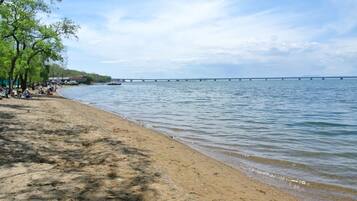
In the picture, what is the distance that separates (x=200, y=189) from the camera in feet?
30.6

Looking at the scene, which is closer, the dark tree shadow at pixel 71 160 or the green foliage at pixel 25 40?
the dark tree shadow at pixel 71 160

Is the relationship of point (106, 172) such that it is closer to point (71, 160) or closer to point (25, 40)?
point (71, 160)

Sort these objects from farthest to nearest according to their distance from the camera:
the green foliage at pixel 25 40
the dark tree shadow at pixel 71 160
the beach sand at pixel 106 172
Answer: the green foliage at pixel 25 40 → the beach sand at pixel 106 172 → the dark tree shadow at pixel 71 160

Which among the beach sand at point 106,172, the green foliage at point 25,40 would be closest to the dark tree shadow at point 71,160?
the beach sand at point 106,172

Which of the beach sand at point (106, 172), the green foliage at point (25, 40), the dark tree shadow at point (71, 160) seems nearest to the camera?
the dark tree shadow at point (71, 160)

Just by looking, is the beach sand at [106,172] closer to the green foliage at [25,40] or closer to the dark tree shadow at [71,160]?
the dark tree shadow at [71,160]

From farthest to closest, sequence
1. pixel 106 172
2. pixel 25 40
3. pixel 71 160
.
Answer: pixel 25 40 → pixel 71 160 → pixel 106 172

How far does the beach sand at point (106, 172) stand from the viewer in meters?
8.14

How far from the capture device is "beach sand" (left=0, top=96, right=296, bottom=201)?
8.14 meters

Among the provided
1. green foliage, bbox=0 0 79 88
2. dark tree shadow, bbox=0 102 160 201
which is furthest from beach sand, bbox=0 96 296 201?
green foliage, bbox=0 0 79 88

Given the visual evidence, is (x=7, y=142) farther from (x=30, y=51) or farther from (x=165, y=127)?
(x=30, y=51)

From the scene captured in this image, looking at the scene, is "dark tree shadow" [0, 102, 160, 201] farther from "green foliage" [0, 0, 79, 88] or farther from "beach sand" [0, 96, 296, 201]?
"green foliage" [0, 0, 79, 88]

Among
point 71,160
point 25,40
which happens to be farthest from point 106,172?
point 25,40

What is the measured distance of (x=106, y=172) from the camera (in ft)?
32.2
